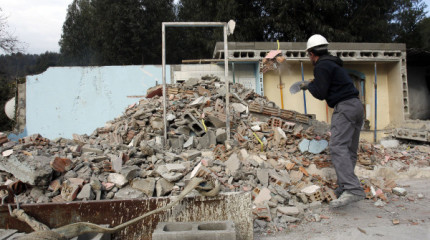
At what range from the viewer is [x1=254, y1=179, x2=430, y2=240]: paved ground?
3.01 metres

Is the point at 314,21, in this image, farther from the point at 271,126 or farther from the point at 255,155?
the point at 255,155

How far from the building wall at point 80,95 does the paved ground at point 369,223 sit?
752 centimetres

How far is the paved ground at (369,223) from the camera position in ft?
9.86

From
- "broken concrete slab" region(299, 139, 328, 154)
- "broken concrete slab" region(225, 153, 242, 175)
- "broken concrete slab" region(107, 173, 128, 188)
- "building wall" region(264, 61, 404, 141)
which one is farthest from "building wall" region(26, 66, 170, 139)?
"broken concrete slab" region(107, 173, 128, 188)

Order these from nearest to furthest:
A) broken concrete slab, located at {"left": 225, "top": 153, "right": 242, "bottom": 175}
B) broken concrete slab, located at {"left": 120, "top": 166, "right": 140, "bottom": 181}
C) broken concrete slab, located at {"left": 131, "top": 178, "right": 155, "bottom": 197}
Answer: broken concrete slab, located at {"left": 131, "top": 178, "right": 155, "bottom": 197} < broken concrete slab, located at {"left": 120, "top": 166, "right": 140, "bottom": 181} < broken concrete slab, located at {"left": 225, "top": 153, "right": 242, "bottom": 175}

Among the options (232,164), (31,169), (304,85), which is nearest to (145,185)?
(232,164)

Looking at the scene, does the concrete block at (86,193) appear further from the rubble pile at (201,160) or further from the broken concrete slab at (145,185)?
the broken concrete slab at (145,185)

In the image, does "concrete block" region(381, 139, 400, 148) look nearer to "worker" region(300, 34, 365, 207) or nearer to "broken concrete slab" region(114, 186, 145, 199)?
"worker" region(300, 34, 365, 207)

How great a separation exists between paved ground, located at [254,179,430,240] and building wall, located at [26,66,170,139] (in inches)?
296

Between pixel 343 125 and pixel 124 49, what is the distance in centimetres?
1717

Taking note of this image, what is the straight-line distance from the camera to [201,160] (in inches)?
176

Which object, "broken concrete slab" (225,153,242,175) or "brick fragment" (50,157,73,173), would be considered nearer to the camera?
"brick fragment" (50,157,73,173)

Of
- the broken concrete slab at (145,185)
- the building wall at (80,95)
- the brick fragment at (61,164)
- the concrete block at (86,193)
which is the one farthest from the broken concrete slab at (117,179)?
the building wall at (80,95)

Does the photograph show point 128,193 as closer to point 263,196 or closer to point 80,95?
point 263,196
